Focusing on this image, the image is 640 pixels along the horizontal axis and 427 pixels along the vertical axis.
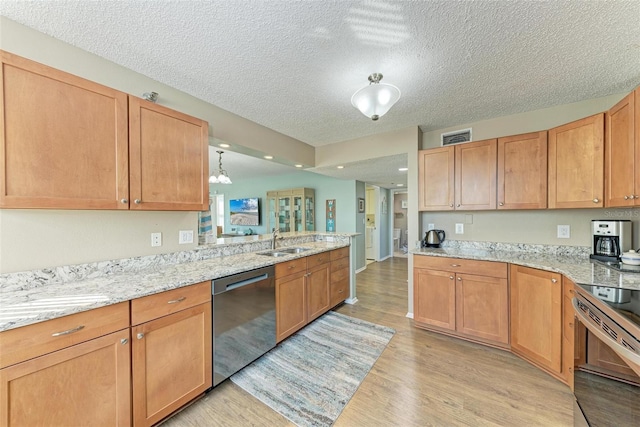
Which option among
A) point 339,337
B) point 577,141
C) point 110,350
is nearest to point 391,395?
point 339,337

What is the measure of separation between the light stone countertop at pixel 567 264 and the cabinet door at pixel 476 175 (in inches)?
21.6

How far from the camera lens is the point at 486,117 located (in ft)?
8.52

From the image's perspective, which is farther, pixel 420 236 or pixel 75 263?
pixel 420 236

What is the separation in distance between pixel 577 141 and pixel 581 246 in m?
1.05

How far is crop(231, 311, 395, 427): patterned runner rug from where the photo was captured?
1.58 meters

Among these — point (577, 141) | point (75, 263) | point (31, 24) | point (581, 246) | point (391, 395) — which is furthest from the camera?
A: point (581, 246)

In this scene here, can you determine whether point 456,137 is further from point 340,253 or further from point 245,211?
point 245,211

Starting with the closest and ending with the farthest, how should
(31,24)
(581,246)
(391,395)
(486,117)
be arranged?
(31,24), (391,395), (581,246), (486,117)

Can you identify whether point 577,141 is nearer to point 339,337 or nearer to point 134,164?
point 339,337

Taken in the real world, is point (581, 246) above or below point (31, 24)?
below

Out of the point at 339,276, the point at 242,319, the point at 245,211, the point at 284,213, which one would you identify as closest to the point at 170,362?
the point at 242,319

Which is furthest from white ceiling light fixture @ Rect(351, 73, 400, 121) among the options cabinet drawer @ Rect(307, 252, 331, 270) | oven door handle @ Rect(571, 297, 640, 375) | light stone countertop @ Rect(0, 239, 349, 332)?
oven door handle @ Rect(571, 297, 640, 375)

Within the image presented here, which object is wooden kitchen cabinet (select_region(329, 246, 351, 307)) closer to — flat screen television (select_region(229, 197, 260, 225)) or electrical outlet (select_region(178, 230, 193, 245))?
electrical outlet (select_region(178, 230, 193, 245))

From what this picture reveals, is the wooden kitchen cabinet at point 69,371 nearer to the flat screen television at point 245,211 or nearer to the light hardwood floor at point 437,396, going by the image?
the light hardwood floor at point 437,396
